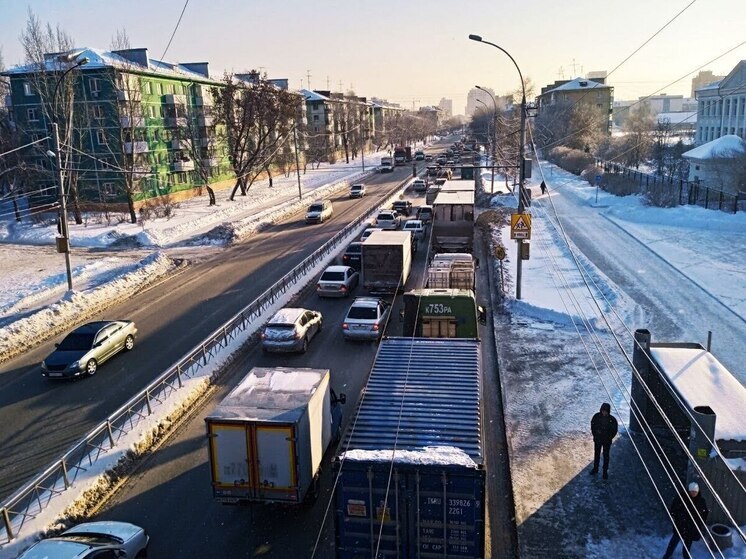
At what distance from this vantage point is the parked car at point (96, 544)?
8047 millimetres

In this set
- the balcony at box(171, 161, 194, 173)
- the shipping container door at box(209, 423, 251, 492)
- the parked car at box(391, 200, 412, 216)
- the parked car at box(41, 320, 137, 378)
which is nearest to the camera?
the shipping container door at box(209, 423, 251, 492)

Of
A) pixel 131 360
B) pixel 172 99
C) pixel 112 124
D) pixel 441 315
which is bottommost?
pixel 131 360

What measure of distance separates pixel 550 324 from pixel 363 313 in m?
6.35

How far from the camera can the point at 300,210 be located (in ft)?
167

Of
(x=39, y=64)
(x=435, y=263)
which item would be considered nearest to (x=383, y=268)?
(x=435, y=263)

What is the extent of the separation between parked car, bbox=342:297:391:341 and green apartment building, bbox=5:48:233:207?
2675cm

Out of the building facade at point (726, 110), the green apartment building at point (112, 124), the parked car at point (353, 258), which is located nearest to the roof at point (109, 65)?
the green apartment building at point (112, 124)

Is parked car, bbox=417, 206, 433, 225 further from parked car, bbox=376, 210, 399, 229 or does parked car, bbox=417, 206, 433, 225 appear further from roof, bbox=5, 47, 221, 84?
roof, bbox=5, 47, 221, 84

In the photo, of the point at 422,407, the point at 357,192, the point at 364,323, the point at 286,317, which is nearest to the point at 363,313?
the point at 364,323

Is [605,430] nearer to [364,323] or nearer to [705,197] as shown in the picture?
[364,323]

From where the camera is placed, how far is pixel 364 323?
1894cm

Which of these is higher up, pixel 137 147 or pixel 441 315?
pixel 137 147

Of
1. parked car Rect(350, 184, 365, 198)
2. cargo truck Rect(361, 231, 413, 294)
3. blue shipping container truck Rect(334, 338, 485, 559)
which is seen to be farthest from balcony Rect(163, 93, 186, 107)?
blue shipping container truck Rect(334, 338, 485, 559)

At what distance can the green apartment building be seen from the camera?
4347 cm
